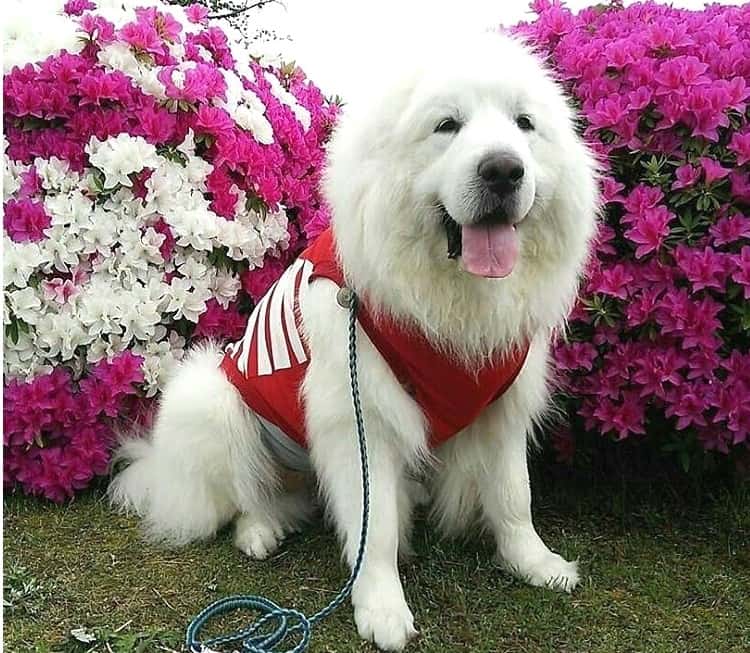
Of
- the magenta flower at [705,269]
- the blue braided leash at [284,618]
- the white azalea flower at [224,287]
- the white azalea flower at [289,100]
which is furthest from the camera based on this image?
the white azalea flower at [289,100]

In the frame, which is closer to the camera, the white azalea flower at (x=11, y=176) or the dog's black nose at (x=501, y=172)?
the dog's black nose at (x=501, y=172)

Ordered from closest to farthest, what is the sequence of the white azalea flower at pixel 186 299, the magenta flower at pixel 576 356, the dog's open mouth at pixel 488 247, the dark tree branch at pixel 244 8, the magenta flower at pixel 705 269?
1. the dog's open mouth at pixel 488 247
2. the magenta flower at pixel 705 269
3. the magenta flower at pixel 576 356
4. the white azalea flower at pixel 186 299
5. the dark tree branch at pixel 244 8

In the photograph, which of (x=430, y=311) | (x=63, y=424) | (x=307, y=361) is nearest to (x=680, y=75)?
(x=430, y=311)

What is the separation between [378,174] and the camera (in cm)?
244

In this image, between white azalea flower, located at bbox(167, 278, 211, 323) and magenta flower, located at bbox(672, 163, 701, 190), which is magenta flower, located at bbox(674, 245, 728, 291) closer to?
magenta flower, located at bbox(672, 163, 701, 190)

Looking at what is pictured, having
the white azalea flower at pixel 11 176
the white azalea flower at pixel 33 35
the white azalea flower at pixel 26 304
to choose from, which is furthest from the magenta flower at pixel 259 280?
the white azalea flower at pixel 33 35

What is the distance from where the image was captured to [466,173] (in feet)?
7.48

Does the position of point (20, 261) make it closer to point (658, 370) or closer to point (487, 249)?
point (487, 249)

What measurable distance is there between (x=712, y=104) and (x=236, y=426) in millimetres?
1890

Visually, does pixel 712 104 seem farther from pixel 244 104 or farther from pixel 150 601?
pixel 150 601

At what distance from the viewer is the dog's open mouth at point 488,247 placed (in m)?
2.37

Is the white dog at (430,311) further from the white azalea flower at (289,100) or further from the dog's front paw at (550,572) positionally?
the white azalea flower at (289,100)

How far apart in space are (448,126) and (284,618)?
1467 millimetres

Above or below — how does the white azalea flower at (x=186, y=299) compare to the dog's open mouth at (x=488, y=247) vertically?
below
